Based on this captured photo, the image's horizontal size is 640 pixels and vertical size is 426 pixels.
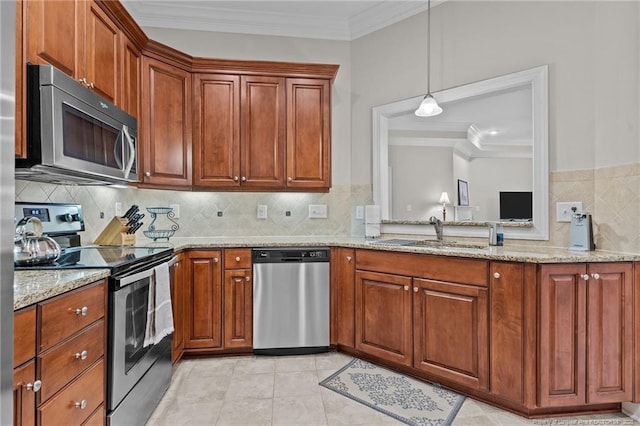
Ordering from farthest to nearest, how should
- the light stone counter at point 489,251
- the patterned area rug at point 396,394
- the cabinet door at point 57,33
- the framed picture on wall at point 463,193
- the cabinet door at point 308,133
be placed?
the cabinet door at point 308,133, the framed picture on wall at point 463,193, the patterned area rug at point 396,394, the light stone counter at point 489,251, the cabinet door at point 57,33

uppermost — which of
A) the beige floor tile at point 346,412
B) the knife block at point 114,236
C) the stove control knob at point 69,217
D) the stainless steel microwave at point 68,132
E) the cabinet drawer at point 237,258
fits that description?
the stainless steel microwave at point 68,132

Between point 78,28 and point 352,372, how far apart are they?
8.58 ft

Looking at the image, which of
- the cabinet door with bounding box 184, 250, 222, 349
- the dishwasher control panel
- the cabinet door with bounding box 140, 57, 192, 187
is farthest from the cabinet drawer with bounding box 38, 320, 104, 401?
the cabinet door with bounding box 140, 57, 192, 187

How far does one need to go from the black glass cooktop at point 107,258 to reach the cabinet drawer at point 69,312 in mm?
151

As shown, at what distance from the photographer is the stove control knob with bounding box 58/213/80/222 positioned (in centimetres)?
212

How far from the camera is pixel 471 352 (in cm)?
208

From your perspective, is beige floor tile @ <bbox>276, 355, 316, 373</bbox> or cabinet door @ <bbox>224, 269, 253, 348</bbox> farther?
cabinet door @ <bbox>224, 269, 253, 348</bbox>

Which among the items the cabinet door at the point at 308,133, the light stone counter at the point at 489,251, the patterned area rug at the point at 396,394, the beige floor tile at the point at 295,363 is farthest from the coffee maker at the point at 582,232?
the beige floor tile at the point at 295,363

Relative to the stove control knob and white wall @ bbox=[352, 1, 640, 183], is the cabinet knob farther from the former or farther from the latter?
white wall @ bbox=[352, 1, 640, 183]

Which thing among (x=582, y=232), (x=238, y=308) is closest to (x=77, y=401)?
(x=238, y=308)

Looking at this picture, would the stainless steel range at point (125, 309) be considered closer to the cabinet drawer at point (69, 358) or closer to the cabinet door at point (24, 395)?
the cabinet drawer at point (69, 358)

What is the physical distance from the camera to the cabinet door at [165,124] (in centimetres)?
262

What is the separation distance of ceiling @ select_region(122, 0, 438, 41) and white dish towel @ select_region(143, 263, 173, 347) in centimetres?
236

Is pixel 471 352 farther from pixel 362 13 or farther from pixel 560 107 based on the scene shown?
pixel 362 13
